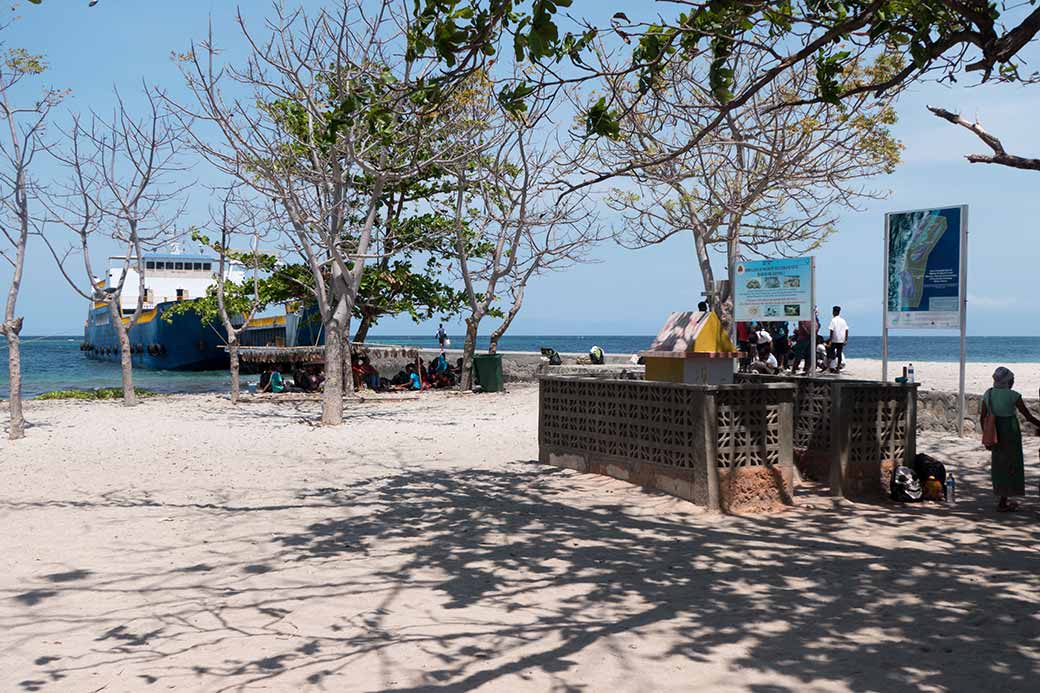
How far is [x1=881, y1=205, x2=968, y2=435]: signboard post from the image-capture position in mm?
12828

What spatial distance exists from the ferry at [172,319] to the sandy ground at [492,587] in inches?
1550

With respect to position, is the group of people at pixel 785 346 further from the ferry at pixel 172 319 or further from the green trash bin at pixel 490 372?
the ferry at pixel 172 319

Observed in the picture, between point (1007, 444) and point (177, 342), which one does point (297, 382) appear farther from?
point (177, 342)

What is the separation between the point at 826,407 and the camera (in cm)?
959

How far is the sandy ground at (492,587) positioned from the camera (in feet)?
14.9

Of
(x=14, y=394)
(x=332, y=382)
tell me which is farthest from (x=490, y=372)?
(x=14, y=394)

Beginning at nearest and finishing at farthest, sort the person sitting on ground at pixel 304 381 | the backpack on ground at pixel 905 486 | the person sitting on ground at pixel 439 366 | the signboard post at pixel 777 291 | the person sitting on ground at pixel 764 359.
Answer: the backpack on ground at pixel 905 486 < the signboard post at pixel 777 291 < the person sitting on ground at pixel 764 359 < the person sitting on ground at pixel 304 381 < the person sitting on ground at pixel 439 366

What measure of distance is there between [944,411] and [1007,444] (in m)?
5.75

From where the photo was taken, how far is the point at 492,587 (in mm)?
6098

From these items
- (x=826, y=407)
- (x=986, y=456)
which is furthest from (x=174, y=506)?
(x=986, y=456)

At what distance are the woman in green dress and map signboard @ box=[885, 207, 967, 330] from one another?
5.01 meters

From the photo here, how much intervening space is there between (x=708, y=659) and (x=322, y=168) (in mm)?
13208

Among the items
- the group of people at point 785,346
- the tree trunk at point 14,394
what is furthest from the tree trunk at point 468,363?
the tree trunk at point 14,394

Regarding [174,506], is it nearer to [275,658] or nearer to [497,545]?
[497,545]
